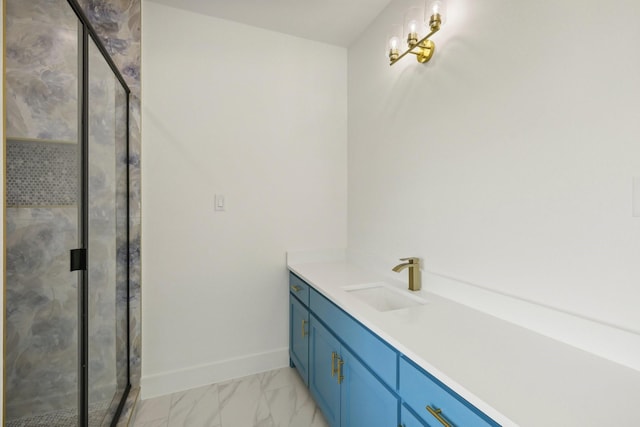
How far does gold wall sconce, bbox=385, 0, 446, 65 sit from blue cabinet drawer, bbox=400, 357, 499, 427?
1425 mm

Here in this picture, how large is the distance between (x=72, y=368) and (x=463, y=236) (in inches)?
64.8

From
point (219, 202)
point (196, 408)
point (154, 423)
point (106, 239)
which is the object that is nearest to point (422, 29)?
point (219, 202)

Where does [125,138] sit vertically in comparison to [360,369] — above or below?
above

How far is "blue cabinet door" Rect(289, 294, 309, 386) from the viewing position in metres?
1.95

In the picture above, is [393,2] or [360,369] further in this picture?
Result: [393,2]

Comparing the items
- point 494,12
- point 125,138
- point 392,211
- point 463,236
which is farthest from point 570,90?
point 125,138

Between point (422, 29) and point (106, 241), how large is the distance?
193cm

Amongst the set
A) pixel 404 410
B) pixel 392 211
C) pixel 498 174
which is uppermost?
pixel 498 174

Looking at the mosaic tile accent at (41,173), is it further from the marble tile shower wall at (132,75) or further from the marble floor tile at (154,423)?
the marble floor tile at (154,423)

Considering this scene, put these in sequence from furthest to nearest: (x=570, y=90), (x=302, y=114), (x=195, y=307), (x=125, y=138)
Answer: (x=302, y=114), (x=195, y=307), (x=125, y=138), (x=570, y=90)

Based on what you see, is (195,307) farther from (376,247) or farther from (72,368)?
(376,247)

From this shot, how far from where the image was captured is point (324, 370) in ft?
5.50

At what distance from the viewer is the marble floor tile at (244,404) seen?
1760mm

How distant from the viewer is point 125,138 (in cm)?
184
